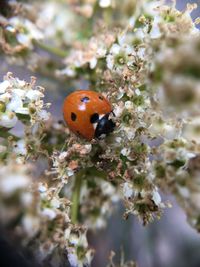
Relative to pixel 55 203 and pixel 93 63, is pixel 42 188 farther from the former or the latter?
pixel 93 63

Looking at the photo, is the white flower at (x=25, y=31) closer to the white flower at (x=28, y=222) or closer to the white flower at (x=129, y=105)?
the white flower at (x=129, y=105)

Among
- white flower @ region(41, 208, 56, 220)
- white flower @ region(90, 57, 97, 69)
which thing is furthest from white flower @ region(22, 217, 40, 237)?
white flower @ region(90, 57, 97, 69)

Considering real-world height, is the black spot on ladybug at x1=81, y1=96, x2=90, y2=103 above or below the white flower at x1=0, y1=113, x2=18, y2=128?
above

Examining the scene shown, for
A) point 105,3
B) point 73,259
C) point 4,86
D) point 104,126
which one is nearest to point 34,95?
point 4,86

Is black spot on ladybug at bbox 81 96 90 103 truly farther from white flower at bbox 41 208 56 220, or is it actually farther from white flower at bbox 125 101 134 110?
white flower at bbox 41 208 56 220

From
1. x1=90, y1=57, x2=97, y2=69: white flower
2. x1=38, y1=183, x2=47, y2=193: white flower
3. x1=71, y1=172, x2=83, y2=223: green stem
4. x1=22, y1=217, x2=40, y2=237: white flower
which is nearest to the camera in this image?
x1=22, y1=217, x2=40, y2=237: white flower

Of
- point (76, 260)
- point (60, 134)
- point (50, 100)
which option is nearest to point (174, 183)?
point (76, 260)

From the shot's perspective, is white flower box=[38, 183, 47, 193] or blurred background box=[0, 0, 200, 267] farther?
blurred background box=[0, 0, 200, 267]

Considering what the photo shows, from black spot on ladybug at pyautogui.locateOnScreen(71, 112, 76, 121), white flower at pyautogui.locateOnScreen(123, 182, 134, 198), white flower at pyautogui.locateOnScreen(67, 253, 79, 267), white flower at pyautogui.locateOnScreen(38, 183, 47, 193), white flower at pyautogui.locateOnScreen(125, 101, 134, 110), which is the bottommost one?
white flower at pyautogui.locateOnScreen(67, 253, 79, 267)

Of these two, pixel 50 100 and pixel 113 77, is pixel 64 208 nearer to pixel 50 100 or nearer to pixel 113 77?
A: pixel 113 77
